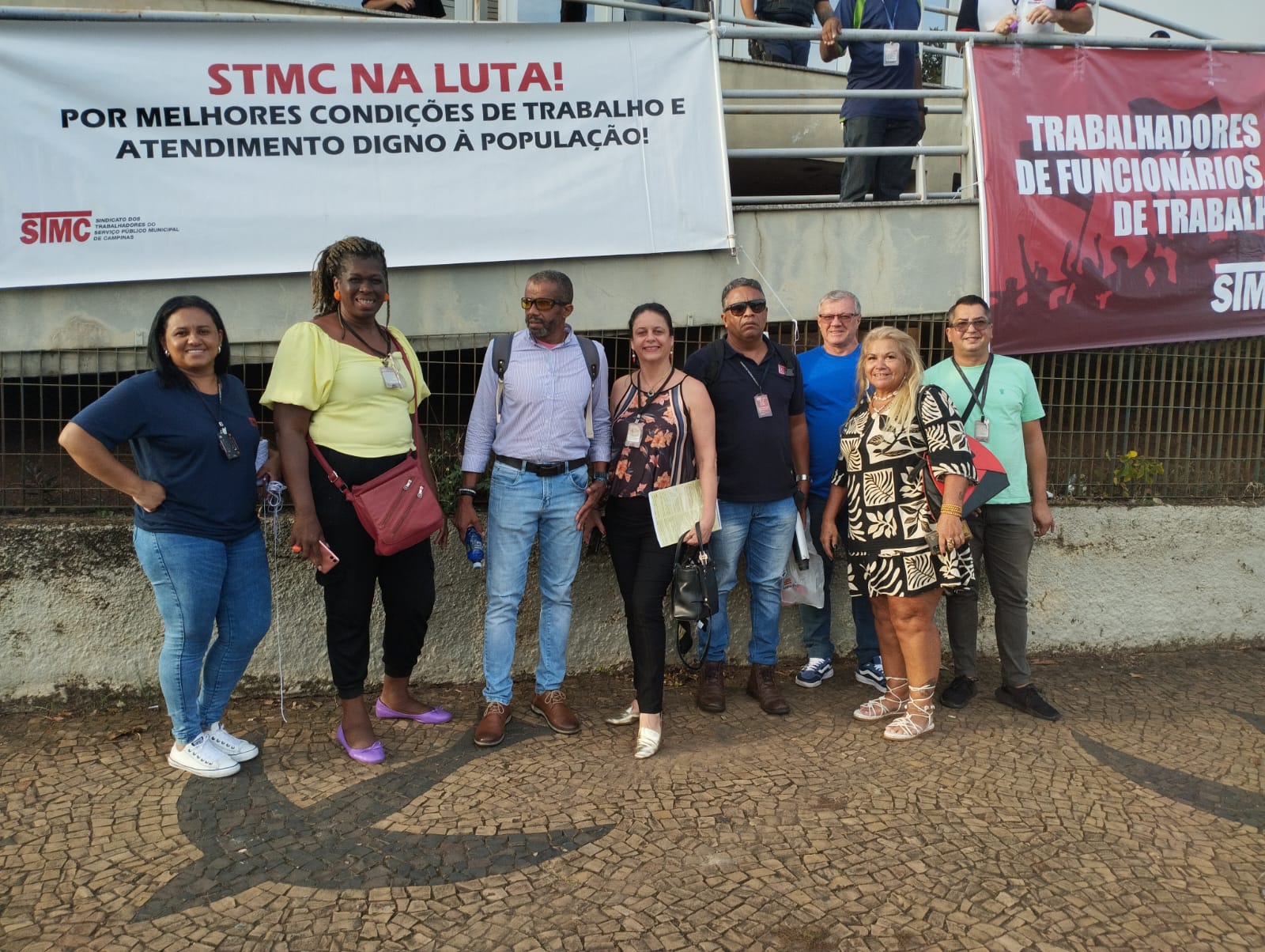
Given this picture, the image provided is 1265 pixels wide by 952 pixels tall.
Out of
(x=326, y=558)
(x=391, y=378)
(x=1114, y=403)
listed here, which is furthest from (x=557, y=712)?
(x=1114, y=403)

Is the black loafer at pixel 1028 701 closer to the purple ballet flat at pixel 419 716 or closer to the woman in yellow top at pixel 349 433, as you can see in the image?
the purple ballet flat at pixel 419 716

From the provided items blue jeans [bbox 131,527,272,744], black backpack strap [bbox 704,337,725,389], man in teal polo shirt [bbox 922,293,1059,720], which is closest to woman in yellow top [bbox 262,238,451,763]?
blue jeans [bbox 131,527,272,744]

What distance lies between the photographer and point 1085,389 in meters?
6.05

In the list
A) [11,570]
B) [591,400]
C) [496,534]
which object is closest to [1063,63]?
[591,400]

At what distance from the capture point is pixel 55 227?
462cm

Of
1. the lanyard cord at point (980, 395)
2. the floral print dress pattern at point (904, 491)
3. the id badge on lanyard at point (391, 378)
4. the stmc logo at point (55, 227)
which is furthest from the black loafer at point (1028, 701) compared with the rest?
the stmc logo at point (55, 227)

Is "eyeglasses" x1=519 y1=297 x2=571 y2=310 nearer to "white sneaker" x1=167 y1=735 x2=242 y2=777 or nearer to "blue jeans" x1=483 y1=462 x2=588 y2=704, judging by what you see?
"blue jeans" x1=483 y1=462 x2=588 y2=704

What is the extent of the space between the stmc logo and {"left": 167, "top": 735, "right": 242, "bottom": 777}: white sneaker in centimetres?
239

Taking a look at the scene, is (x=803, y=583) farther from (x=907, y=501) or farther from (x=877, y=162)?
(x=877, y=162)

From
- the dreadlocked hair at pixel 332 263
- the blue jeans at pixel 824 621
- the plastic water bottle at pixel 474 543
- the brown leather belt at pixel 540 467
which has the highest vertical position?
the dreadlocked hair at pixel 332 263

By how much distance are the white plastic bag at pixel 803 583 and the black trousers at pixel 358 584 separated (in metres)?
1.74

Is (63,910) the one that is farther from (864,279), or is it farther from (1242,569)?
(1242,569)

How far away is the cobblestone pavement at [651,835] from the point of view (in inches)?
119

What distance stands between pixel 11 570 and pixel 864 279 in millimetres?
4599
